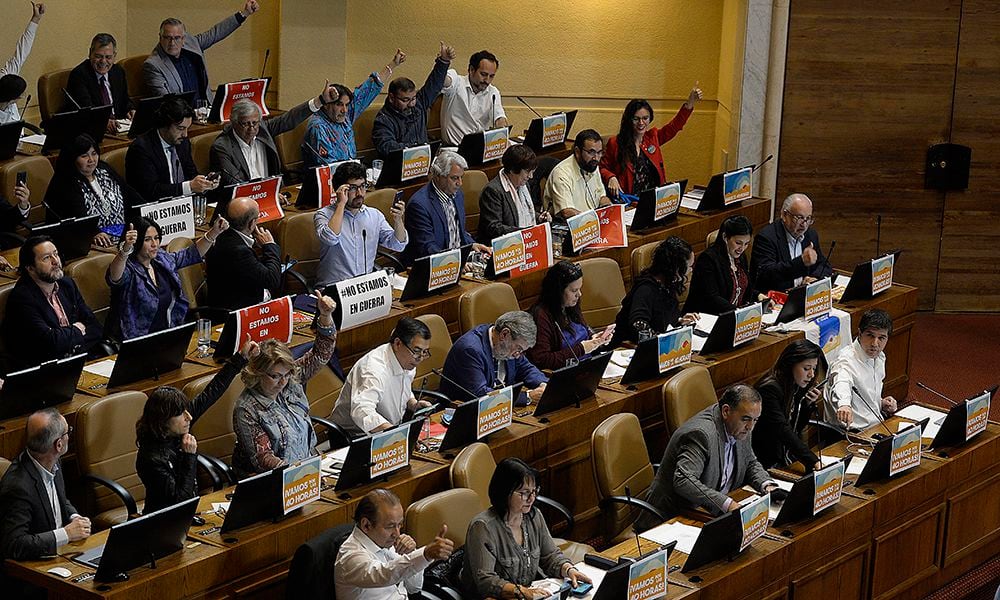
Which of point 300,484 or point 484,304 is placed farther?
point 484,304

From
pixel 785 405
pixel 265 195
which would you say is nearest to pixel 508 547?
pixel 785 405

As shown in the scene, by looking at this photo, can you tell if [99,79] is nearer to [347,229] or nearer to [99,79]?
[99,79]

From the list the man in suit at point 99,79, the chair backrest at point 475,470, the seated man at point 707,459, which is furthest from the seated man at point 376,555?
the man in suit at point 99,79

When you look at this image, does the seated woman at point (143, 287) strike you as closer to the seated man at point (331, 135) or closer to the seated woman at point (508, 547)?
the seated man at point (331, 135)

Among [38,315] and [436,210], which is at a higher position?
[436,210]

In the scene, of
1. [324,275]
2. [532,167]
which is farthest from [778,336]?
[324,275]

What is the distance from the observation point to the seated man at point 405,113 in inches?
332

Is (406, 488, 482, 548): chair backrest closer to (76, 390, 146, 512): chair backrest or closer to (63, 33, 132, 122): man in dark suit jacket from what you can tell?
(76, 390, 146, 512): chair backrest

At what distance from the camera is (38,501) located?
15.0 feet

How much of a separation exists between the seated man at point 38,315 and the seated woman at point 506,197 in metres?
2.50

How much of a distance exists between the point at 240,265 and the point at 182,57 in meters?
2.89

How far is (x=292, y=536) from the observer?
4750 millimetres

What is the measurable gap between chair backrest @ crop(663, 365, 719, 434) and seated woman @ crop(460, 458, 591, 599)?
1232 mm

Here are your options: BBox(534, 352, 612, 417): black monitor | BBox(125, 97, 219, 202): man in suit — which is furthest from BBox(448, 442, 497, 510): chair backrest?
BBox(125, 97, 219, 202): man in suit
